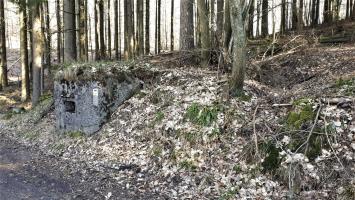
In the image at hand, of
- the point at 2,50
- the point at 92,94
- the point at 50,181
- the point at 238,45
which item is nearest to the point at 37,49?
the point at 92,94

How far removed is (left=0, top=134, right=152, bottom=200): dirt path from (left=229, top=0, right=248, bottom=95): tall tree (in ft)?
10.8

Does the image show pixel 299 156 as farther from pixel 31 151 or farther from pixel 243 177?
pixel 31 151

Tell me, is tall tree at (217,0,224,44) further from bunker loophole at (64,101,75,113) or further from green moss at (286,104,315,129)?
bunker loophole at (64,101,75,113)

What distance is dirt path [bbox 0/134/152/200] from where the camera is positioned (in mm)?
6887

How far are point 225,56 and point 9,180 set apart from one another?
5.95 meters

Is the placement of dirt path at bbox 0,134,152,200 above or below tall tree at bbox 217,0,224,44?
below

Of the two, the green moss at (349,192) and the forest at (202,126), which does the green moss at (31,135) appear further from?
the green moss at (349,192)

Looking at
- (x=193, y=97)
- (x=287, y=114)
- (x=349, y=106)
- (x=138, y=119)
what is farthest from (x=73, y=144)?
(x=349, y=106)

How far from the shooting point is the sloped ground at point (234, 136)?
602 centimetres

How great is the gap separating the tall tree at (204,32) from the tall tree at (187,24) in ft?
2.84

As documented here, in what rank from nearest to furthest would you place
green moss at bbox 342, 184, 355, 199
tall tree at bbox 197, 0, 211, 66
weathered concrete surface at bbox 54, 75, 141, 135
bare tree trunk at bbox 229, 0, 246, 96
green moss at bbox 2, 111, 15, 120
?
green moss at bbox 342, 184, 355, 199 → bare tree trunk at bbox 229, 0, 246, 96 → tall tree at bbox 197, 0, 211, 66 → weathered concrete surface at bbox 54, 75, 141, 135 → green moss at bbox 2, 111, 15, 120

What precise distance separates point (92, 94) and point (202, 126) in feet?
13.0

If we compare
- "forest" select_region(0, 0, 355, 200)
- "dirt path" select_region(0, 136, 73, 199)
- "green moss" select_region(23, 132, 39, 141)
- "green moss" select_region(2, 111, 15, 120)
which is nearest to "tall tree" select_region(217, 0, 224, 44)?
"forest" select_region(0, 0, 355, 200)

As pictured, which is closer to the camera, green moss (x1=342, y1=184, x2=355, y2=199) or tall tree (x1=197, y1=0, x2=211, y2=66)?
green moss (x1=342, y1=184, x2=355, y2=199)
